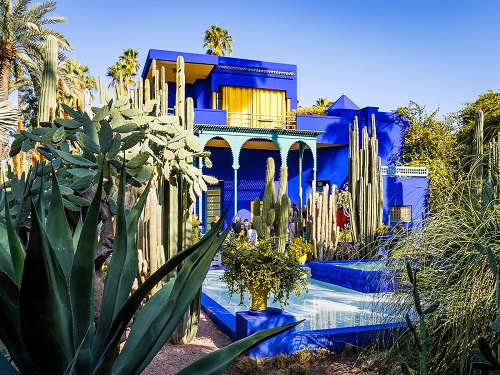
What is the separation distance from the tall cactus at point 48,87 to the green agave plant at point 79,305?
19.8 feet

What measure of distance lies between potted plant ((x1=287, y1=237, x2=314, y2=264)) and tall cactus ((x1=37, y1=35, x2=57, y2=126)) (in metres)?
5.80

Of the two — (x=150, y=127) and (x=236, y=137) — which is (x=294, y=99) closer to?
(x=236, y=137)

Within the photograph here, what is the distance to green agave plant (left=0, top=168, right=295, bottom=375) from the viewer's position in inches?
43.5

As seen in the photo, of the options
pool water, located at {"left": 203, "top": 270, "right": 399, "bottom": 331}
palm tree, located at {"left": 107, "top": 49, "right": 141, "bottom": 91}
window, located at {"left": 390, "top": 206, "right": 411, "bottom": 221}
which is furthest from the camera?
palm tree, located at {"left": 107, "top": 49, "right": 141, "bottom": 91}

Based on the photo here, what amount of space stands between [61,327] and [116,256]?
1.00ft

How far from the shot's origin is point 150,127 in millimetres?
3641

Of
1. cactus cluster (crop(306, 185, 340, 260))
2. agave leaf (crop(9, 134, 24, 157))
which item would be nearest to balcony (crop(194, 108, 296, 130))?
cactus cluster (crop(306, 185, 340, 260))

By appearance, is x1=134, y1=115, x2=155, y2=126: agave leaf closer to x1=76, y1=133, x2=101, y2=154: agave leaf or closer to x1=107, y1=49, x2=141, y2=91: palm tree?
x1=76, y1=133, x2=101, y2=154: agave leaf

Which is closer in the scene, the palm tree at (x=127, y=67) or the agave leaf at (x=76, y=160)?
the agave leaf at (x=76, y=160)

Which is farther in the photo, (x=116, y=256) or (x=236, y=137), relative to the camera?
(x=236, y=137)

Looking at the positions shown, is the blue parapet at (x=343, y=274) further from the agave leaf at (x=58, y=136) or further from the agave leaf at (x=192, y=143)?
the agave leaf at (x=58, y=136)

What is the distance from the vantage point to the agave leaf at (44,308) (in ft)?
3.45

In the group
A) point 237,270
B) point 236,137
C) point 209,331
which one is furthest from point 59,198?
point 236,137

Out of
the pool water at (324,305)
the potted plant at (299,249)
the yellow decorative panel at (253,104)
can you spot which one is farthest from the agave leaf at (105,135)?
the yellow decorative panel at (253,104)
